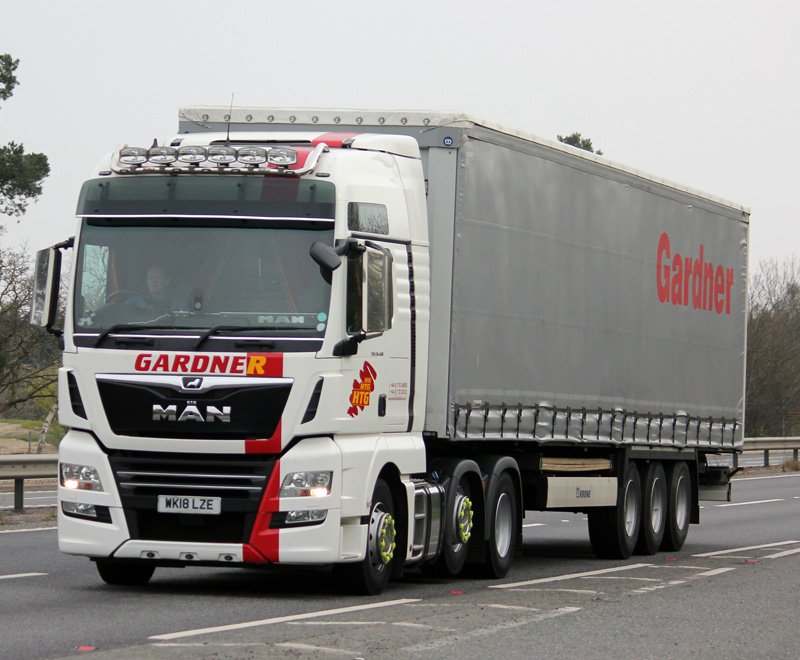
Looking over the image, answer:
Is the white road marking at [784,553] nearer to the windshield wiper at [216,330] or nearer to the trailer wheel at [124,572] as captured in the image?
the trailer wheel at [124,572]

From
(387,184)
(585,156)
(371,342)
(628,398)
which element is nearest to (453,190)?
(387,184)

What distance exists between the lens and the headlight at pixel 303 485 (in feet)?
37.4

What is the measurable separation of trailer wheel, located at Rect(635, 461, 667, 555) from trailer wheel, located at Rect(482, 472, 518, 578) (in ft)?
12.5

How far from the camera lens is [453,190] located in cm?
1347

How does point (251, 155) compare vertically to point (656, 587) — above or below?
above

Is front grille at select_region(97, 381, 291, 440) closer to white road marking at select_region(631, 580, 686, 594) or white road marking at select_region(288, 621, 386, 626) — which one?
white road marking at select_region(288, 621, 386, 626)

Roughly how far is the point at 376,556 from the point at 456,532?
1550 millimetres

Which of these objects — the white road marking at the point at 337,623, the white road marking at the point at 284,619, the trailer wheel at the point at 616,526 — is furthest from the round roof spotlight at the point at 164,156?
the trailer wheel at the point at 616,526

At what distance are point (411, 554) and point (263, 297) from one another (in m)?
2.49

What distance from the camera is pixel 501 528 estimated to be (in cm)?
1445

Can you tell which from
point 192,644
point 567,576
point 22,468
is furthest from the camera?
point 22,468

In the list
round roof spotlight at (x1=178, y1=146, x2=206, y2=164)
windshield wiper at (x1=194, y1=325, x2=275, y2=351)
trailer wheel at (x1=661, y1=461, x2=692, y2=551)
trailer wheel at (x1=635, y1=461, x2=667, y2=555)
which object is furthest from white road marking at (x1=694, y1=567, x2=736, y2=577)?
round roof spotlight at (x1=178, y1=146, x2=206, y2=164)

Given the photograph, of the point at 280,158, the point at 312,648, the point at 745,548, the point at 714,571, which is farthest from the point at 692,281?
the point at 312,648

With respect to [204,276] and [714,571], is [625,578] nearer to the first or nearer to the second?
[714,571]
